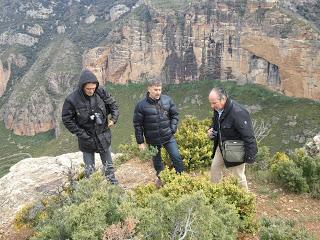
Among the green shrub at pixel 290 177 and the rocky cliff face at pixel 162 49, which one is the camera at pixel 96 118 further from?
the rocky cliff face at pixel 162 49

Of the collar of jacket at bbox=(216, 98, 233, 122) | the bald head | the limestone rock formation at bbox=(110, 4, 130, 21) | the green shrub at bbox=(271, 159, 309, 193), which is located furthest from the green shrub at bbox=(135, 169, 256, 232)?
the limestone rock formation at bbox=(110, 4, 130, 21)

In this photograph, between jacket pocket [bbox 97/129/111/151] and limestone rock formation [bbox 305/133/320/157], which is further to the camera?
limestone rock formation [bbox 305/133/320/157]

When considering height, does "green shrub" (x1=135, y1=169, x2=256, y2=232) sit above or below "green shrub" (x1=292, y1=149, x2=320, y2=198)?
above

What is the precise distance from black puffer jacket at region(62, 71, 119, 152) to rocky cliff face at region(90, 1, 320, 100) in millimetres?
35186

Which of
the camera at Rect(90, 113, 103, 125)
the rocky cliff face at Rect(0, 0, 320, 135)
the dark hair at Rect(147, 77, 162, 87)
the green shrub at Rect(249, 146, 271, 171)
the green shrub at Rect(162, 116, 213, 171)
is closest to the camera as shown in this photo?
the camera at Rect(90, 113, 103, 125)

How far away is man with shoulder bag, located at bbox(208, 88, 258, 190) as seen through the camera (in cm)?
530

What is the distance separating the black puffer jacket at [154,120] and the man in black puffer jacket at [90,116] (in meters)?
0.38

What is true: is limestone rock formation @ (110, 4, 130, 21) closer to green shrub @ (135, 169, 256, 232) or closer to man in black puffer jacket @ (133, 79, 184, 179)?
man in black puffer jacket @ (133, 79, 184, 179)

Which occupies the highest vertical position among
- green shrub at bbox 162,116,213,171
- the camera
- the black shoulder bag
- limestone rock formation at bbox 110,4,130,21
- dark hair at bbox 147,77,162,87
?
limestone rock formation at bbox 110,4,130,21

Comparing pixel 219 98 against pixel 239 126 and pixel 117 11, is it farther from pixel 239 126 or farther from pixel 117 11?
pixel 117 11

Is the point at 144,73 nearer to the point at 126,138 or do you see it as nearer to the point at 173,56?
the point at 173,56

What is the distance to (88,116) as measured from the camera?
18.4 ft

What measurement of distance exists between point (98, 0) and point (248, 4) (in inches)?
2010

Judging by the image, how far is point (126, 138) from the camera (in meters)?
40.0
